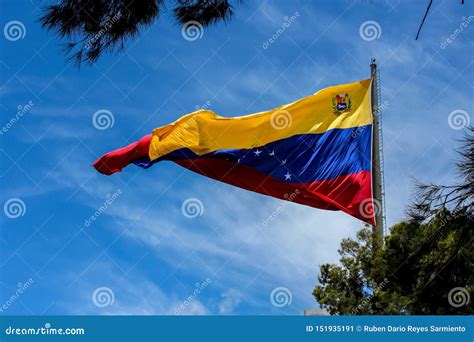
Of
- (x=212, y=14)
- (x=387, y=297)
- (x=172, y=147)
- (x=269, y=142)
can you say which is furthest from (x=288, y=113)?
(x=212, y=14)

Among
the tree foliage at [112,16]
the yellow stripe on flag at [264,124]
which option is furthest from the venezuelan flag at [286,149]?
the tree foliage at [112,16]

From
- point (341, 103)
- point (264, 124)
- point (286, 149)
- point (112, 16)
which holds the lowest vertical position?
point (112, 16)

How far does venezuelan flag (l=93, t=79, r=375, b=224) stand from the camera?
47.8 ft

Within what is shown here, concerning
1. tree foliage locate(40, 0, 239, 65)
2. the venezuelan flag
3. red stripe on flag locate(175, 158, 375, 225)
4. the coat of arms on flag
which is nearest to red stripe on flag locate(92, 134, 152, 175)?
the venezuelan flag

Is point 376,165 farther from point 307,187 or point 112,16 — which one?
point 112,16

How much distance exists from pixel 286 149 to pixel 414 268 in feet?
13.6

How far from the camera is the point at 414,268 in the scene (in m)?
13.3

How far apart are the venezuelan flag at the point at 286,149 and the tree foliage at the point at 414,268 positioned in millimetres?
1299

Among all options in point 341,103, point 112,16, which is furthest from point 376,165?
point 112,16

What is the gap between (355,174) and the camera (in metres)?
14.5

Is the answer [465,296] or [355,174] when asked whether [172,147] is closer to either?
[355,174]

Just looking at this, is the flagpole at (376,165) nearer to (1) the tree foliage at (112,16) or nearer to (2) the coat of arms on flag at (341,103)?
(2) the coat of arms on flag at (341,103)

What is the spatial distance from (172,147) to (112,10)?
9851 millimetres
